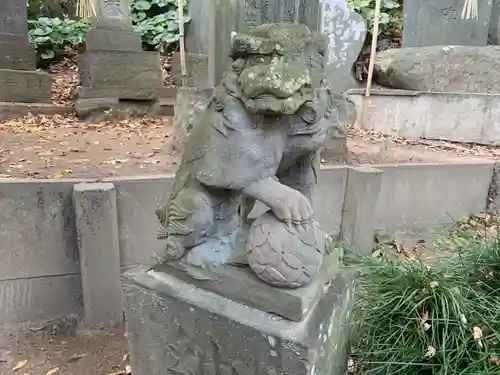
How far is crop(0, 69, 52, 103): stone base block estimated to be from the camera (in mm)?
6434

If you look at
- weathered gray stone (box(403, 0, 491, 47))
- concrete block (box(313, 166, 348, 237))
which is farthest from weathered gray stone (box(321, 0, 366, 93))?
concrete block (box(313, 166, 348, 237))

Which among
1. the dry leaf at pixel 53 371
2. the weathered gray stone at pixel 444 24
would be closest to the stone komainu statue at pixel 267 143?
the dry leaf at pixel 53 371

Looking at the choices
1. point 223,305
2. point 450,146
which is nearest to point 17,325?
point 223,305

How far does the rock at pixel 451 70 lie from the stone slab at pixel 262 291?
593 centimetres

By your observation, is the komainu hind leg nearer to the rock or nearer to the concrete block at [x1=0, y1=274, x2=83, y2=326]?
the concrete block at [x1=0, y1=274, x2=83, y2=326]

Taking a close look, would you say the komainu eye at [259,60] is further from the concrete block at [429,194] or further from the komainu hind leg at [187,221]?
the concrete block at [429,194]

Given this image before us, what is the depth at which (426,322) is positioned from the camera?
209 cm

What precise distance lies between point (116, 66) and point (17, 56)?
55.7 inches

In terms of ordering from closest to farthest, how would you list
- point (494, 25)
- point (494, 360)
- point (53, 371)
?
1. point (494, 360)
2. point (53, 371)
3. point (494, 25)

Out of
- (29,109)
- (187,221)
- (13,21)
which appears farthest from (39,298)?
(13,21)

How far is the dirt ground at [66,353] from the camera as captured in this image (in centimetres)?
272

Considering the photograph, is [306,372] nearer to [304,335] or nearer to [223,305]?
[304,335]

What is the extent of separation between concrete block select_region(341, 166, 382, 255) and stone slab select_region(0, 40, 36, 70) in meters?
5.40

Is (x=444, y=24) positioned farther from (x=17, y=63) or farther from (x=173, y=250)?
(x=173, y=250)
